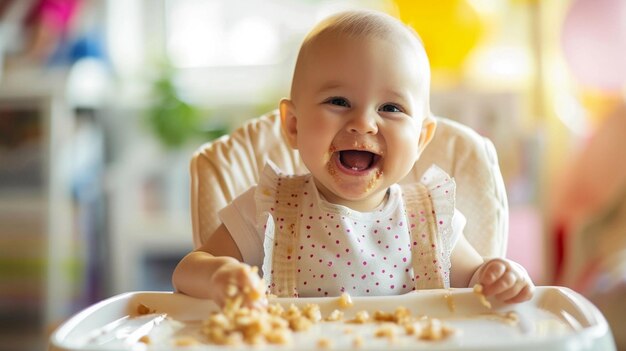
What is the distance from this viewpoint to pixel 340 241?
1.06 metres

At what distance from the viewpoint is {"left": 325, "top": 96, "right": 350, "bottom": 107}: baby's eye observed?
3.27 ft

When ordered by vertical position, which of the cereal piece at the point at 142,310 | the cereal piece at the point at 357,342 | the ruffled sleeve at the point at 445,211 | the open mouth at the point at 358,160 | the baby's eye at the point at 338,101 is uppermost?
the baby's eye at the point at 338,101

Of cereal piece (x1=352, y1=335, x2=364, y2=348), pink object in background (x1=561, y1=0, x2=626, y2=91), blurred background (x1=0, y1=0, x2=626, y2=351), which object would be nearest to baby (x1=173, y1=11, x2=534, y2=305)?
cereal piece (x1=352, y1=335, x2=364, y2=348)

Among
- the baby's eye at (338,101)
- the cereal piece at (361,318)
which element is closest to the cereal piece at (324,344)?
the cereal piece at (361,318)

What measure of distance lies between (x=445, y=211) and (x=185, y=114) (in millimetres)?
2226

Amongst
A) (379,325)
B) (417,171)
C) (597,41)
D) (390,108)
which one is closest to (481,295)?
(379,325)

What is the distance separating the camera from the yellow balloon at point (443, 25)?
2.80 metres

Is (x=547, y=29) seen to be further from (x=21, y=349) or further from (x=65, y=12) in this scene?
(x=21, y=349)

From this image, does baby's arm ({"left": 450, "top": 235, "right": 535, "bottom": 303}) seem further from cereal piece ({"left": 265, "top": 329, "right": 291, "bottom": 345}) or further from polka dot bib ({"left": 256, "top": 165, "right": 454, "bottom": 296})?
cereal piece ({"left": 265, "top": 329, "right": 291, "bottom": 345})

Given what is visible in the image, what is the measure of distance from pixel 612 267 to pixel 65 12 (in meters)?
2.17

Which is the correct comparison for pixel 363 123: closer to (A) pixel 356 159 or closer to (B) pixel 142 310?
(A) pixel 356 159

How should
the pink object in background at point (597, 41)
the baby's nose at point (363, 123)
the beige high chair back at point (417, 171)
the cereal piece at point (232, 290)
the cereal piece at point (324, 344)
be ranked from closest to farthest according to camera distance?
1. the cereal piece at point (324, 344)
2. the cereal piece at point (232, 290)
3. the baby's nose at point (363, 123)
4. the beige high chair back at point (417, 171)
5. the pink object in background at point (597, 41)

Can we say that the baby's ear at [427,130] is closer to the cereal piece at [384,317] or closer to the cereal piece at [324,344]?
the cereal piece at [384,317]

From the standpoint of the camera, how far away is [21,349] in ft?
10.2
